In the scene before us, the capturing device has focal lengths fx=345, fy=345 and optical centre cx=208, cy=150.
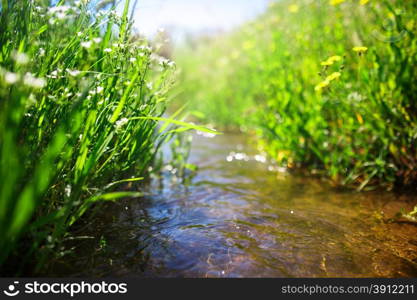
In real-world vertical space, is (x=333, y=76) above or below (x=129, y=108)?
above

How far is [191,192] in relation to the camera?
287 cm

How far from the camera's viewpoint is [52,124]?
5.60 feet

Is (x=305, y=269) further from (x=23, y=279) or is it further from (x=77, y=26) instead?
(x=77, y=26)

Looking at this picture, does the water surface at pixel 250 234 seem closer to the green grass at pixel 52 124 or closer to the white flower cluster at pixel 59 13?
the green grass at pixel 52 124

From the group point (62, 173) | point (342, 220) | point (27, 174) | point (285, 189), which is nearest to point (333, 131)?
point (285, 189)

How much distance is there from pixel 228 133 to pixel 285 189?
10.8 feet

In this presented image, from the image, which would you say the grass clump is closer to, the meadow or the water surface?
the meadow

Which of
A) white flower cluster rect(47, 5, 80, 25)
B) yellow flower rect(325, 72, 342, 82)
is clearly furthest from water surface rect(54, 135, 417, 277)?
white flower cluster rect(47, 5, 80, 25)

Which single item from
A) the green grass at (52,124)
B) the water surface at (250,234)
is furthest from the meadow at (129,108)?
the water surface at (250,234)

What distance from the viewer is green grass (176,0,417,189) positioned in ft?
8.67

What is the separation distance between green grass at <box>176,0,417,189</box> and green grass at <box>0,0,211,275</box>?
3.06 feet

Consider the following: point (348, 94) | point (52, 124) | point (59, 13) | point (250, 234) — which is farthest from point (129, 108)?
point (348, 94)

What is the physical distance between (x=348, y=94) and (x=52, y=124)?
2.25 meters

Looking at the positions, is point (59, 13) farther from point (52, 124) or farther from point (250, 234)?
point (250, 234)
